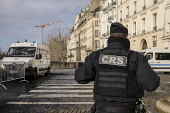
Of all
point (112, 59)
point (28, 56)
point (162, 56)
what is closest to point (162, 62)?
point (162, 56)

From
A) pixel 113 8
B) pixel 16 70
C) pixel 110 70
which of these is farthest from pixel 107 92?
pixel 113 8

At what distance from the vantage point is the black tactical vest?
8.37ft

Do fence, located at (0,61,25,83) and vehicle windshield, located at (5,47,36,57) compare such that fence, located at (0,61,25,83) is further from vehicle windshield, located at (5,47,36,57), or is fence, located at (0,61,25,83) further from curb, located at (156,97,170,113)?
curb, located at (156,97,170,113)

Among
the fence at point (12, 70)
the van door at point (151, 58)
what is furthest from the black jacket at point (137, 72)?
the van door at point (151, 58)

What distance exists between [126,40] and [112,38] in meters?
0.18

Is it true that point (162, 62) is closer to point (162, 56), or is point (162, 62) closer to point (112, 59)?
point (162, 56)

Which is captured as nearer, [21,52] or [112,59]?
[112,59]

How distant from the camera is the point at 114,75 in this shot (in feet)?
8.57

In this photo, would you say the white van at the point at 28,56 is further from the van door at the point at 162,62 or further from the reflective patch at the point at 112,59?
the van door at the point at 162,62

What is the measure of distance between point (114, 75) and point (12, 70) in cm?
1061

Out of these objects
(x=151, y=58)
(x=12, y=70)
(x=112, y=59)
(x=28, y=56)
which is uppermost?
(x=28, y=56)

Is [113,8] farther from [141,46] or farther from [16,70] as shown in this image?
[16,70]

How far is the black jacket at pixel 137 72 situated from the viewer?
239 centimetres

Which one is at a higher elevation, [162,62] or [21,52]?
[21,52]
